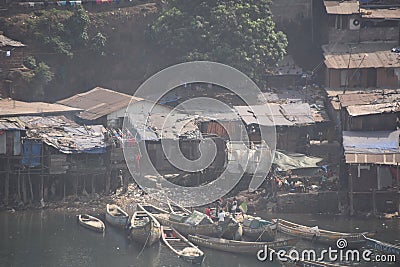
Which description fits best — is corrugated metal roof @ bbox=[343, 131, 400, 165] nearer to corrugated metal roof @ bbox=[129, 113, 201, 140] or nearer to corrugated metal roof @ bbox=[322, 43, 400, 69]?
corrugated metal roof @ bbox=[322, 43, 400, 69]

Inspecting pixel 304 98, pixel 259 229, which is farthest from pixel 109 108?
pixel 259 229

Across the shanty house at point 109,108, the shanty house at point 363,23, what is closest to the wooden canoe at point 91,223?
the shanty house at point 109,108

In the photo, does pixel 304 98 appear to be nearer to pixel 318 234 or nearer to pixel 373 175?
pixel 373 175

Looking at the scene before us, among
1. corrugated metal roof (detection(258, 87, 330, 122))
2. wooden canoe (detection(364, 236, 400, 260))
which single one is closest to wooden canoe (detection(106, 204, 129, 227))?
wooden canoe (detection(364, 236, 400, 260))

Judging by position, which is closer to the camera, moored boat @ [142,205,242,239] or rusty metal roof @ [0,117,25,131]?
moored boat @ [142,205,242,239]

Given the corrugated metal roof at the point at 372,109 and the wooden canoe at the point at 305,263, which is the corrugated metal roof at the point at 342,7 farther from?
the wooden canoe at the point at 305,263
